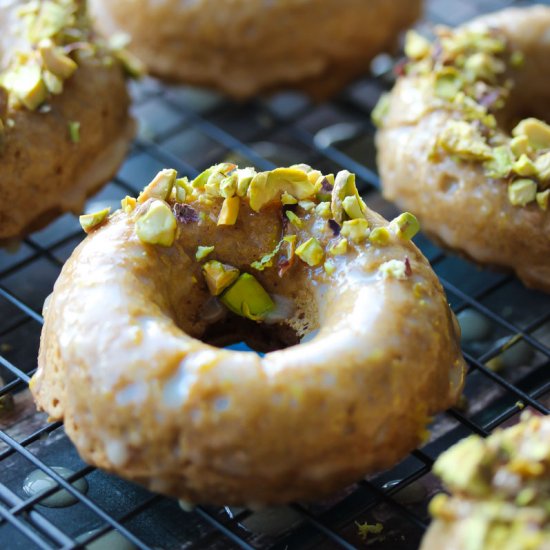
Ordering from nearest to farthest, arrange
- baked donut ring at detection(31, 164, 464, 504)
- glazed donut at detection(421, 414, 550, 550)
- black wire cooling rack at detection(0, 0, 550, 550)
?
glazed donut at detection(421, 414, 550, 550) → baked donut ring at detection(31, 164, 464, 504) → black wire cooling rack at detection(0, 0, 550, 550)

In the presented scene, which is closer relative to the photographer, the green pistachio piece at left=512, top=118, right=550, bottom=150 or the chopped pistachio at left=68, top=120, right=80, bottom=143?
the green pistachio piece at left=512, top=118, right=550, bottom=150

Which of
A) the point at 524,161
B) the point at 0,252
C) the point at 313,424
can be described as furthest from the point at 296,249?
the point at 0,252

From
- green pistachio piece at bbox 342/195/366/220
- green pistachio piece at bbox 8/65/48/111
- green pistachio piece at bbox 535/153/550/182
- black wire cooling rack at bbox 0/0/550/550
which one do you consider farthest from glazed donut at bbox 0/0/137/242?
green pistachio piece at bbox 535/153/550/182

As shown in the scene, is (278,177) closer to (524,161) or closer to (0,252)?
(524,161)

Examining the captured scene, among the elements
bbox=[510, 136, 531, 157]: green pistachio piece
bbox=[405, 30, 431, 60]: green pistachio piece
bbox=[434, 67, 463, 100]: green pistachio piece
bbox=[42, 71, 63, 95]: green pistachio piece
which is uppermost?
bbox=[42, 71, 63, 95]: green pistachio piece

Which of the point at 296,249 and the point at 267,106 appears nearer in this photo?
the point at 296,249

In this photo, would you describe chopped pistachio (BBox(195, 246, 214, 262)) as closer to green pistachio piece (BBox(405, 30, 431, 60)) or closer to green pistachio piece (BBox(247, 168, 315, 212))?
green pistachio piece (BBox(247, 168, 315, 212))

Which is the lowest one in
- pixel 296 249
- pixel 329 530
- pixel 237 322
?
pixel 329 530
